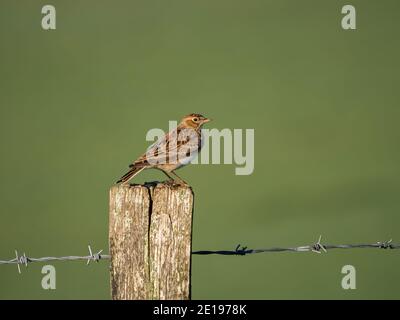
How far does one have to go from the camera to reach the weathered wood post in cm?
585

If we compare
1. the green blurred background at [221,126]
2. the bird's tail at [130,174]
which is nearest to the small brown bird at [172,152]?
the bird's tail at [130,174]

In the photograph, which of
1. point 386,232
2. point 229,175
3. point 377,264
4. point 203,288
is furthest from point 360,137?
point 203,288

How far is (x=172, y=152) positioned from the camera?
8.19 meters

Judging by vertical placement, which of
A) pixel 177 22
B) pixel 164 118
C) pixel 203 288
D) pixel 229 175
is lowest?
pixel 203 288

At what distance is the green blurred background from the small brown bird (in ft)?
9.55

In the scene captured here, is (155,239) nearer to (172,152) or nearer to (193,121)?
(172,152)

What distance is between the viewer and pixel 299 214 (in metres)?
14.5

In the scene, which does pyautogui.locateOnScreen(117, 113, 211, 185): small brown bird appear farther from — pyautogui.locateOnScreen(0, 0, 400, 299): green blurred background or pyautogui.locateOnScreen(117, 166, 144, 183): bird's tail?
pyautogui.locateOnScreen(0, 0, 400, 299): green blurred background

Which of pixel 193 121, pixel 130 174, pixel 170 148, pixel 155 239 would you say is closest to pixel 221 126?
pixel 193 121

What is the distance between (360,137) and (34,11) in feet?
38.8

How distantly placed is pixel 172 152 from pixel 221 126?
28.3ft

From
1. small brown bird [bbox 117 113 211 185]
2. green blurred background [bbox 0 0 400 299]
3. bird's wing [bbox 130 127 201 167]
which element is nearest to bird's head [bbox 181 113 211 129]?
small brown bird [bbox 117 113 211 185]
